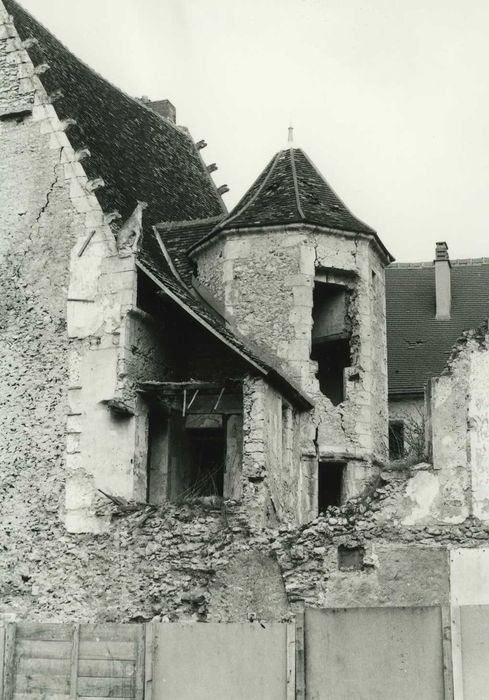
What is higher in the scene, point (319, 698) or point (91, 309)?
point (91, 309)

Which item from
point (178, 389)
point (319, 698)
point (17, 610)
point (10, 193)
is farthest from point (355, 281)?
point (319, 698)

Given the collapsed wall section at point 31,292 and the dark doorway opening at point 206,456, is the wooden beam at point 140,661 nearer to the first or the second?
the collapsed wall section at point 31,292

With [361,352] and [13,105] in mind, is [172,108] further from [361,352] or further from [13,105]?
[361,352]

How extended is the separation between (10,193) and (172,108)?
8115mm

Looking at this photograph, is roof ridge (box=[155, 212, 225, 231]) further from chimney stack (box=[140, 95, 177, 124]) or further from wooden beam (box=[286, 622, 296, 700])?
wooden beam (box=[286, 622, 296, 700])

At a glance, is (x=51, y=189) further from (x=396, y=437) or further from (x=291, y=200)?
(x=396, y=437)

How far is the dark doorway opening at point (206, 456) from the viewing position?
15.9 m

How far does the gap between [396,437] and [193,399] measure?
26.1ft

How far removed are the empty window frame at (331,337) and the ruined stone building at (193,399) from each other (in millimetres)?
37

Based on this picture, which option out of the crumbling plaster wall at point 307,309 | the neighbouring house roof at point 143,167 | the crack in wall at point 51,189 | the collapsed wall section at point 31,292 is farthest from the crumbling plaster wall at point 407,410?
the crack in wall at point 51,189

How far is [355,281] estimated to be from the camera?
17.2m

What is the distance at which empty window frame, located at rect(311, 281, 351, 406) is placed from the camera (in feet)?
57.3

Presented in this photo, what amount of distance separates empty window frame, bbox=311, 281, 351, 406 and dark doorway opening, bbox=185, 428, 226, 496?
7.41ft


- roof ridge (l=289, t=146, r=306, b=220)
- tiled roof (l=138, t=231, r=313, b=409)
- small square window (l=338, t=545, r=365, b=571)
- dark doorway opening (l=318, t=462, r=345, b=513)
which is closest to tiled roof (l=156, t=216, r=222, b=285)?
tiled roof (l=138, t=231, r=313, b=409)
